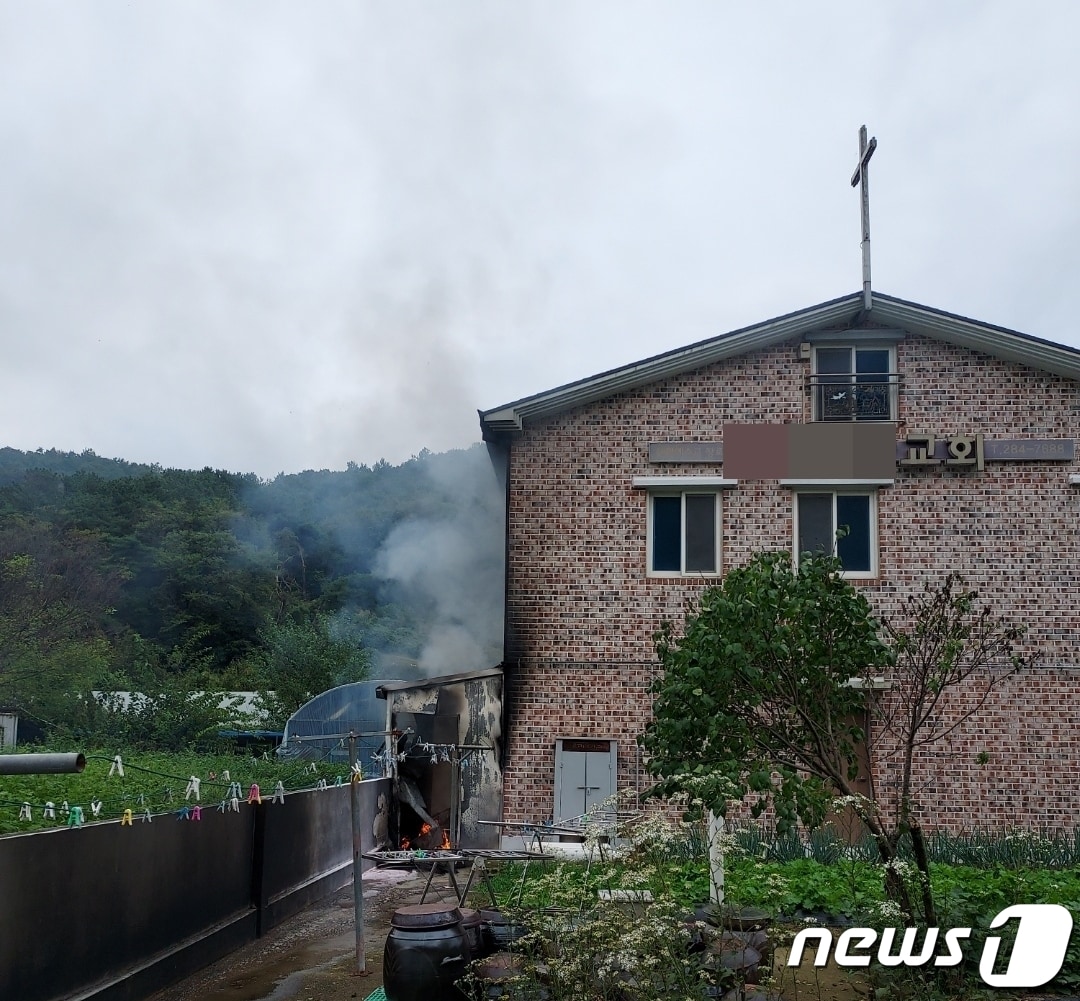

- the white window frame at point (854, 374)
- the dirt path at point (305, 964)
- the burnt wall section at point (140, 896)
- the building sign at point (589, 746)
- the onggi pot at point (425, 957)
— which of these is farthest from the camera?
the white window frame at point (854, 374)

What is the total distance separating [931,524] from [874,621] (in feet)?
22.8

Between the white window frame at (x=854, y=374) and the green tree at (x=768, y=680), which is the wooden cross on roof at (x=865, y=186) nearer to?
the white window frame at (x=854, y=374)

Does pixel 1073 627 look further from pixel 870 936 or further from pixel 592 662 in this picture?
pixel 870 936

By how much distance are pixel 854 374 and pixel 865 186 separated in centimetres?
306

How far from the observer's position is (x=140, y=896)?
849cm

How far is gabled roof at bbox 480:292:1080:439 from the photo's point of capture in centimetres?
1563

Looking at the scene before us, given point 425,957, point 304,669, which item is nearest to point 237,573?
point 304,669

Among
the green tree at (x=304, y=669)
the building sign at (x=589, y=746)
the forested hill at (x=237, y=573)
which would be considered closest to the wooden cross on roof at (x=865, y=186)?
the building sign at (x=589, y=746)

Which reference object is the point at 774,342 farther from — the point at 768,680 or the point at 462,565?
the point at 462,565

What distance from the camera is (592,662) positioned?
1544cm

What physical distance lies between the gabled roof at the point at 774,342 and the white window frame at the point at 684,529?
5.47 feet

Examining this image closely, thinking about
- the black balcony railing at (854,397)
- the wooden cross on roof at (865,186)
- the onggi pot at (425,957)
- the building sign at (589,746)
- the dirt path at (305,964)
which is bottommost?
the dirt path at (305,964)

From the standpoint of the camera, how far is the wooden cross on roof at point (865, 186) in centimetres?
1584

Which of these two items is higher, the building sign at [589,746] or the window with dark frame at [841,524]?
the window with dark frame at [841,524]
